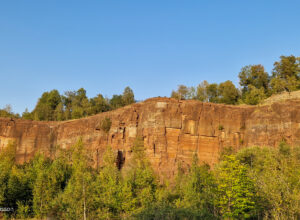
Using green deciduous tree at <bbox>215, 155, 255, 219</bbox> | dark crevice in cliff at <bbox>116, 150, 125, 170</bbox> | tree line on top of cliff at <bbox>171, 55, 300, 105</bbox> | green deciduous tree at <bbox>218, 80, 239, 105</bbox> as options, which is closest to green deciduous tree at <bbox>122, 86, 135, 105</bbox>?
tree line on top of cliff at <bbox>171, 55, 300, 105</bbox>

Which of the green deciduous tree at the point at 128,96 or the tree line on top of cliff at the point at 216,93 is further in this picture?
the green deciduous tree at the point at 128,96

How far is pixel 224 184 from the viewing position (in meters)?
29.6

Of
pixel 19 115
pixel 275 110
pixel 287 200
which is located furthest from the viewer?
pixel 19 115

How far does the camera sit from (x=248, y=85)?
81.8m

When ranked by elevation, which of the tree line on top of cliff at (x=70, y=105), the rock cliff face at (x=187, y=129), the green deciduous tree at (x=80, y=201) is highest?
the tree line on top of cliff at (x=70, y=105)

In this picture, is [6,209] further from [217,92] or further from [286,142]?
[217,92]

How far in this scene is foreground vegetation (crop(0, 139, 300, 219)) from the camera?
28.1 metres

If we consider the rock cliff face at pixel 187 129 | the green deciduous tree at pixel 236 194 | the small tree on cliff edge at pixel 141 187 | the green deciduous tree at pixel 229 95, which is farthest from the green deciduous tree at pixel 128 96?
the green deciduous tree at pixel 236 194

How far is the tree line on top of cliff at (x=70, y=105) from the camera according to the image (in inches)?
3396

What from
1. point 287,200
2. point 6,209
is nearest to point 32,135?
point 6,209

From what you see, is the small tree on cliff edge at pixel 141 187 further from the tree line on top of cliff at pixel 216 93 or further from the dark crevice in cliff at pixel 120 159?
the tree line on top of cliff at pixel 216 93

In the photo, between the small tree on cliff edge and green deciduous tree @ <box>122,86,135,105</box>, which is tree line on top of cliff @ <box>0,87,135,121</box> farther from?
the small tree on cliff edge

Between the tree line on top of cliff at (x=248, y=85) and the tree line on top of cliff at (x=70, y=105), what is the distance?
679 inches

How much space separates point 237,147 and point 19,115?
70.7m
